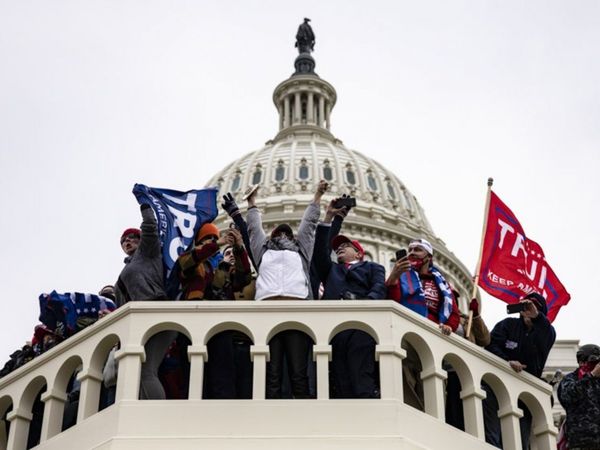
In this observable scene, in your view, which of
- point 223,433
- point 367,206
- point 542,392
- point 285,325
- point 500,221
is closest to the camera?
point 223,433

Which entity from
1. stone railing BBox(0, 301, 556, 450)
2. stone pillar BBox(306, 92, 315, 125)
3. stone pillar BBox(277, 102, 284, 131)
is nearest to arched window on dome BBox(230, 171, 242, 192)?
stone pillar BBox(306, 92, 315, 125)

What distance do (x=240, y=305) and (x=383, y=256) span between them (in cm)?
7134

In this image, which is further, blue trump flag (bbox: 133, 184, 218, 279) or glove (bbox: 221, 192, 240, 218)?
glove (bbox: 221, 192, 240, 218)

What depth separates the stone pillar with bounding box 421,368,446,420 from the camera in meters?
13.1

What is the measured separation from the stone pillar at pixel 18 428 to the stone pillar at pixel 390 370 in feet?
12.4

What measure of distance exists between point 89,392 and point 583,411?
5003mm

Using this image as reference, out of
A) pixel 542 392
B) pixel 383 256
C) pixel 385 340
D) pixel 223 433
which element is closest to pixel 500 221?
pixel 542 392

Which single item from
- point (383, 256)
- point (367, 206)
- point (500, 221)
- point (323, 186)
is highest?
point (367, 206)

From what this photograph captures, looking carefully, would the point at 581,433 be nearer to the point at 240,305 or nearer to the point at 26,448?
the point at 240,305

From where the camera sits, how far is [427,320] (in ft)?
44.5

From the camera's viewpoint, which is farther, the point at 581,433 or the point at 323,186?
the point at 323,186

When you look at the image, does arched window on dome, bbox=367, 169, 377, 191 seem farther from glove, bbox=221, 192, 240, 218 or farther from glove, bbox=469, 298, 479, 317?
glove, bbox=469, 298, 479, 317

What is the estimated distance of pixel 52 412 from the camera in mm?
13406

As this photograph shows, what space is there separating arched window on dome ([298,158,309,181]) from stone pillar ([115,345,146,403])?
3119 inches
